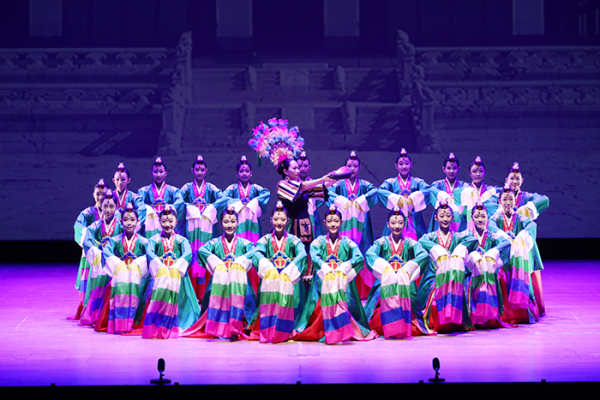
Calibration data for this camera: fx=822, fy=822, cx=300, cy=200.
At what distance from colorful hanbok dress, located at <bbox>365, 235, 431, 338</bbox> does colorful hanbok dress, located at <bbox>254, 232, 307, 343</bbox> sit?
451mm

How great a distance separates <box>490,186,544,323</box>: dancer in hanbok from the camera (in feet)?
17.5

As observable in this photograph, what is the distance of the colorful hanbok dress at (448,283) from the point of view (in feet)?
16.4

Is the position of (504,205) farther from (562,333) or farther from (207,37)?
(207,37)

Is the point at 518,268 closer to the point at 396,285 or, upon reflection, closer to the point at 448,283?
the point at 448,283

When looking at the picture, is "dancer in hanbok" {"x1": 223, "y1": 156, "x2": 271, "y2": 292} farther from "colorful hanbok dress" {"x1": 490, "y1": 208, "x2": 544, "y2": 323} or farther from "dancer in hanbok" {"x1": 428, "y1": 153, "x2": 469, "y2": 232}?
"colorful hanbok dress" {"x1": 490, "y1": 208, "x2": 544, "y2": 323}

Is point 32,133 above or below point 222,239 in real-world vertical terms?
above

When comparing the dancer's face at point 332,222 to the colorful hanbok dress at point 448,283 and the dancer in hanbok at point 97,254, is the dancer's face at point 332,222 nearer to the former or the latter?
the colorful hanbok dress at point 448,283

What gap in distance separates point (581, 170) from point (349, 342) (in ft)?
14.5

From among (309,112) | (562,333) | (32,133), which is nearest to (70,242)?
(32,133)

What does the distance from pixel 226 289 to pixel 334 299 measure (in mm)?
660

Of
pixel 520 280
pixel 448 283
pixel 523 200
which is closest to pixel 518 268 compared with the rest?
pixel 520 280

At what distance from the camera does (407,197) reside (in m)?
6.36

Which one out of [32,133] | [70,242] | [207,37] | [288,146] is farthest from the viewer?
[207,37]

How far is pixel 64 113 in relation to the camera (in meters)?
9.59
